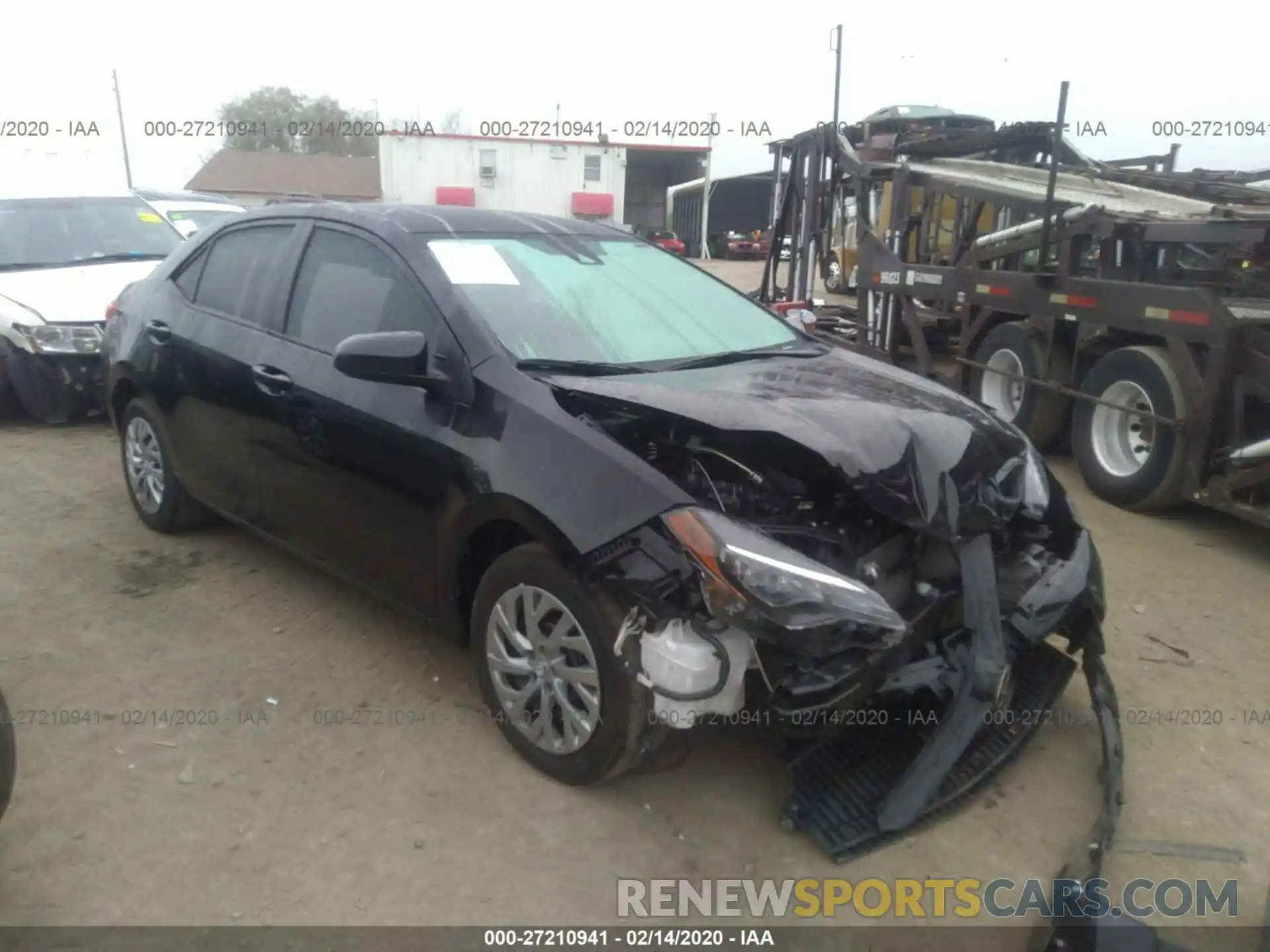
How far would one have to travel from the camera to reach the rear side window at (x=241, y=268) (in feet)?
13.1

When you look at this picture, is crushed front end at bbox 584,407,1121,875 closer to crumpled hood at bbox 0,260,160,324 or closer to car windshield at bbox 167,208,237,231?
crumpled hood at bbox 0,260,160,324

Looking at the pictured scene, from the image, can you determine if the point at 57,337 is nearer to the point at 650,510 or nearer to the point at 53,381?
the point at 53,381

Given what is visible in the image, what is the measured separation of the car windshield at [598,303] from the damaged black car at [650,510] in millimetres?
14

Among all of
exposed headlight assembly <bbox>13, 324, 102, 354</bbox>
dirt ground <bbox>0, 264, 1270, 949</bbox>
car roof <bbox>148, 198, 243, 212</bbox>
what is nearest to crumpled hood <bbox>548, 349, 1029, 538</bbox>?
dirt ground <bbox>0, 264, 1270, 949</bbox>

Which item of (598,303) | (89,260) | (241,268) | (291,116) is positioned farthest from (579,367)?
(291,116)

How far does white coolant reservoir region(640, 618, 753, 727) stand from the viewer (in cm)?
257

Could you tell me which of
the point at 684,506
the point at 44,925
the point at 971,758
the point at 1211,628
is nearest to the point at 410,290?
the point at 684,506

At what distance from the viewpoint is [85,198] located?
812 centimetres

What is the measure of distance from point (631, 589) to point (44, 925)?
1722mm

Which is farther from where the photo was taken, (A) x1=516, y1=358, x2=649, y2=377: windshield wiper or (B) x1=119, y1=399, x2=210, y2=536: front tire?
(B) x1=119, y1=399, x2=210, y2=536: front tire

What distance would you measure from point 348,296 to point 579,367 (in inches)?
41.1

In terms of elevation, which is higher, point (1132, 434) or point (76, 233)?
point (76, 233)

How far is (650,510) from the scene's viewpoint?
259cm

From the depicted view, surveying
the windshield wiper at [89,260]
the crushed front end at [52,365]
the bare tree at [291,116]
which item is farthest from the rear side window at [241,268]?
the bare tree at [291,116]
